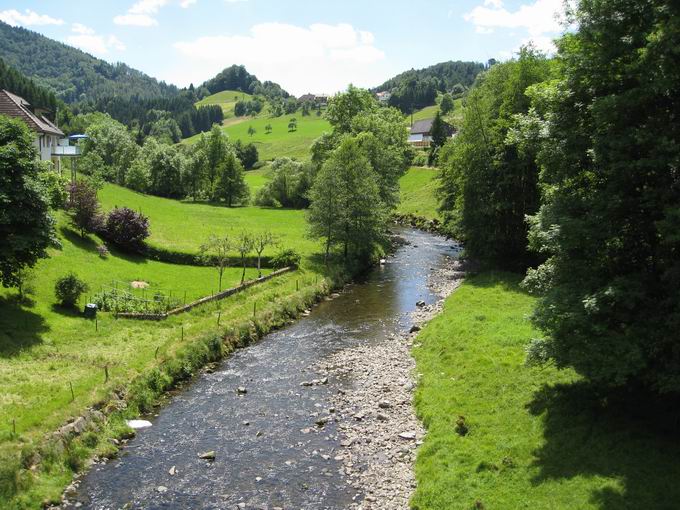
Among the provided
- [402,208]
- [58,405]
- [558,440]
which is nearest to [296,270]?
[58,405]

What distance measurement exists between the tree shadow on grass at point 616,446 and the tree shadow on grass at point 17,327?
83.0 ft

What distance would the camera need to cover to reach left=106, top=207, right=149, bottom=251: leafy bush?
165ft

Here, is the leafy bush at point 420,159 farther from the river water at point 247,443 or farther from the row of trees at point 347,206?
the river water at point 247,443

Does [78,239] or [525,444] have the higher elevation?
[78,239]

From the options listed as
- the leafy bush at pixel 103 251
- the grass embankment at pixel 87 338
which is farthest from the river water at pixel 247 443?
the leafy bush at pixel 103 251

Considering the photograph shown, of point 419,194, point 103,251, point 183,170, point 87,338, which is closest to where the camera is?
point 87,338

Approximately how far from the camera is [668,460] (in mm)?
15773

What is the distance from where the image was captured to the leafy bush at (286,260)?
50938 millimetres

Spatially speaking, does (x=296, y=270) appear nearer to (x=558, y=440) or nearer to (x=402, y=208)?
(x=558, y=440)

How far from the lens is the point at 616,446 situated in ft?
55.3

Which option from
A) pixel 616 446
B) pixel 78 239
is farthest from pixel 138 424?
pixel 78 239

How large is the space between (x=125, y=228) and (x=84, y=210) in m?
3.96

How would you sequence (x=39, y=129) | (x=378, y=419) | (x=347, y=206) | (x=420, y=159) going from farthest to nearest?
(x=420, y=159), (x=39, y=129), (x=347, y=206), (x=378, y=419)

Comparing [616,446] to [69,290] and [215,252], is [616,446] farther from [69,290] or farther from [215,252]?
[215,252]
